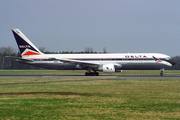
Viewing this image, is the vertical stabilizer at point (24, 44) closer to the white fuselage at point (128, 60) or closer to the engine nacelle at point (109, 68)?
the white fuselage at point (128, 60)

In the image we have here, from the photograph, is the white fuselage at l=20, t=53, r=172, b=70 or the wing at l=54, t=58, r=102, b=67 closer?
the wing at l=54, t=58, r=102, b=67

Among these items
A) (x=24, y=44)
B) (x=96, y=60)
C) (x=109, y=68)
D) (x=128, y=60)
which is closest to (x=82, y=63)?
(x=96, y=60)

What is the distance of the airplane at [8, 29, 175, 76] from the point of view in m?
42.3

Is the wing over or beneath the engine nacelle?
over

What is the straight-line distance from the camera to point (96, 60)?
4378 cm

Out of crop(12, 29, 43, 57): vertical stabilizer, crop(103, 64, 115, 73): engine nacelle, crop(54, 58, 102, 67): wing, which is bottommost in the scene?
crop(103, 64, 115, 73): engine nacelle

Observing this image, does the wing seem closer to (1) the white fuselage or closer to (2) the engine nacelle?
(1) the white fuselage

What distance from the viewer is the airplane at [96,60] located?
42312 millimetres

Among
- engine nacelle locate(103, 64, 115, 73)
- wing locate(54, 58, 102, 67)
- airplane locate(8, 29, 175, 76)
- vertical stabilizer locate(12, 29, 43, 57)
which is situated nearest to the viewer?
engine nacelle locate(103, 64, 115, 73)

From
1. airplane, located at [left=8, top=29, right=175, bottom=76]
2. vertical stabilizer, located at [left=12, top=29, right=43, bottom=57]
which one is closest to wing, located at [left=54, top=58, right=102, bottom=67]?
airplane, located at [left=8, top=29, right=175, bottom=76]

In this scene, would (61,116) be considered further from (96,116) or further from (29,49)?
(29,49)

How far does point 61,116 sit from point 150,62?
3381 cm

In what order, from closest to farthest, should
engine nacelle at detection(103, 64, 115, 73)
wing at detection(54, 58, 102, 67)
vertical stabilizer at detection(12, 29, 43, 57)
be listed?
engine nacelle at detection(103, 64, 115, 73)
wing at detection(54, 58, 102, 67)
vertical stabilizer at detection(12, 29, 43, 57)

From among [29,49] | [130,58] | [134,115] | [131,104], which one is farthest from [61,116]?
[29,49]
